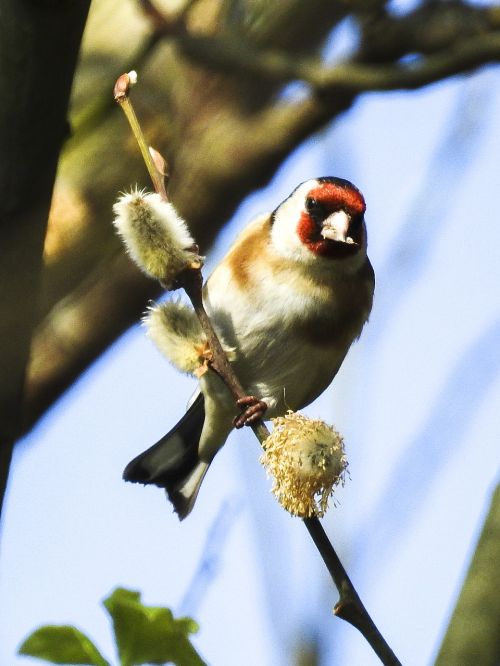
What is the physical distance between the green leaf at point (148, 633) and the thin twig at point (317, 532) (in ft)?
0.99

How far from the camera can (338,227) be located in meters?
3.01

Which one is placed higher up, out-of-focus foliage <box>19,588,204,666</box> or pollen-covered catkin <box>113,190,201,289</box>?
pollen-covered catkin <box>113,190,201,289</box>

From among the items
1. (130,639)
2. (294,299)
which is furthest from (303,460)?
(294,299)

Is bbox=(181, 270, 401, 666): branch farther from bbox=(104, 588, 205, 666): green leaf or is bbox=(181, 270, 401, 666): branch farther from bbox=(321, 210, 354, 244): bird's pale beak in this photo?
bbox=(321, 210, 354, 244): bird's pale beak

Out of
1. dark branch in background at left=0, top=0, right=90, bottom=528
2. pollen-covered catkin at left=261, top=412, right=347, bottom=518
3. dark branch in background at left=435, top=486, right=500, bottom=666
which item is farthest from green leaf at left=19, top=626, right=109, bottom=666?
dark branch in background at left=435, top=486, right=500, bottom=666

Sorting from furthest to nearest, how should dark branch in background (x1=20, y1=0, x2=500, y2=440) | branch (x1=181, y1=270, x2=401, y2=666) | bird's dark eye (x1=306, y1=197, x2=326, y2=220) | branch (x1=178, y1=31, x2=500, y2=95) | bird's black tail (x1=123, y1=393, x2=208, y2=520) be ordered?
bird's black tail (x1=123, y1=393, x2=208, y2=520) → dark branch in background (x1=20, y1=0, x2=500, y2=440) → bird's dark eye (x1=306, y1=197, x2=326, y2=220) → branch (x1=178, y1=31, x2=500, y2=95) → branch (x1=181, y1=270, x2=401, y2=666)

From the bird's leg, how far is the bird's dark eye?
763 mm

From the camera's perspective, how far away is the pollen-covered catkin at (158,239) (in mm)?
1897

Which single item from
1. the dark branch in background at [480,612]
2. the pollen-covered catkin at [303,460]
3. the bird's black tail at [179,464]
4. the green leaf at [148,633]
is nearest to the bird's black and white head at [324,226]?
the bird's black tail at [179,464]

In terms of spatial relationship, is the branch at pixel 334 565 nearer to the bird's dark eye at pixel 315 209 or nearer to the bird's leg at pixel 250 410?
the bird's leg at pixel 250 410

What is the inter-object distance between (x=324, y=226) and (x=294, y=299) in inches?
8.9

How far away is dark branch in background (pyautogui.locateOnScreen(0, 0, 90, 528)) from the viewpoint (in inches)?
59.4

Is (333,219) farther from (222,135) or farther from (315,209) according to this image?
(222,135)

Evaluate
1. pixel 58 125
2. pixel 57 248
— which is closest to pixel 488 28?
pixel 57 248
